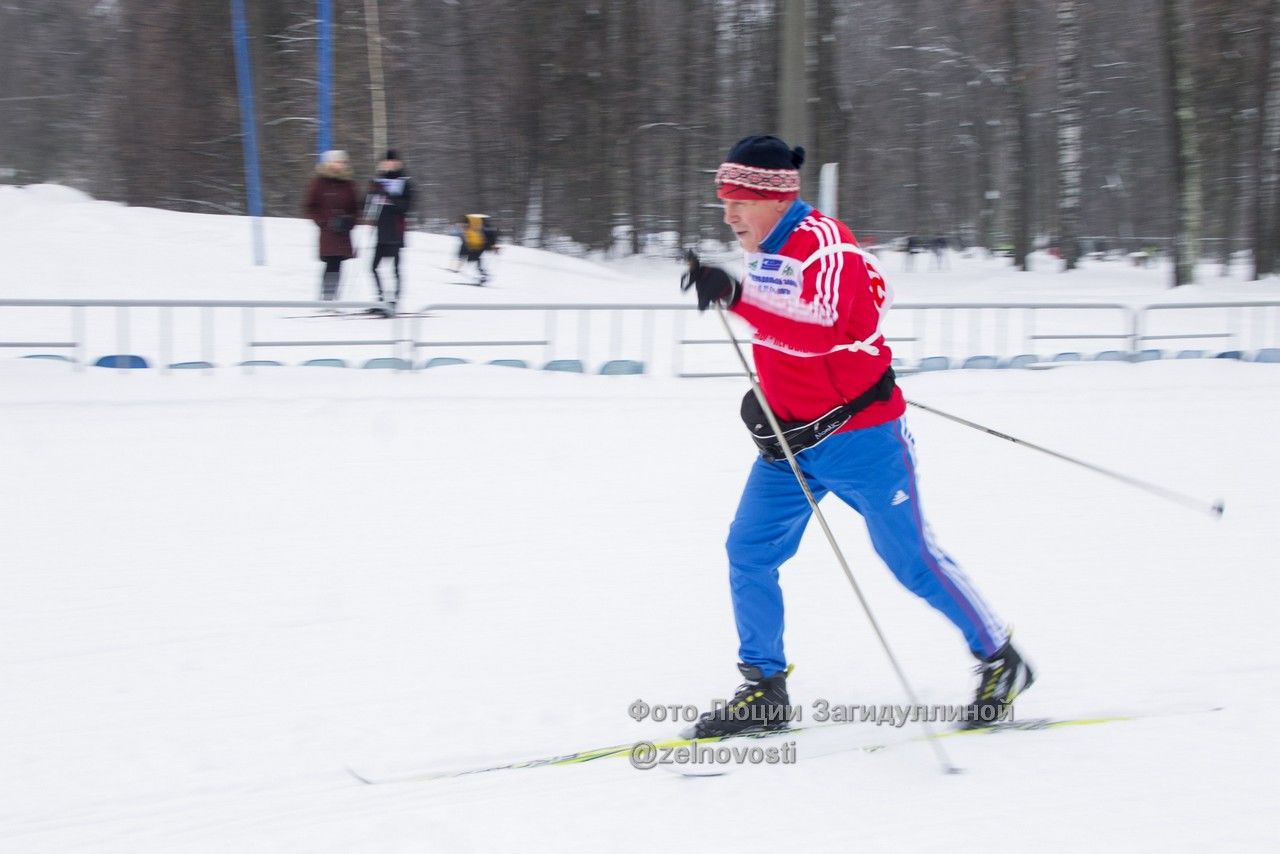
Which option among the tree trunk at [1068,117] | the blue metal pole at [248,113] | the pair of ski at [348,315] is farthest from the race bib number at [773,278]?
the tree trunk at [1068,117]

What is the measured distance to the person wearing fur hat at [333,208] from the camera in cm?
1219

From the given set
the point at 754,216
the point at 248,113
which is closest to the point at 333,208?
the point at 248,113

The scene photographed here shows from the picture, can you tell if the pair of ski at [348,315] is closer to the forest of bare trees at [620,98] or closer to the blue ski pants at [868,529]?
the blue ski pants at [868,529]

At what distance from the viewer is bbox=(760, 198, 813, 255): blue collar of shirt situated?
3.53 meters

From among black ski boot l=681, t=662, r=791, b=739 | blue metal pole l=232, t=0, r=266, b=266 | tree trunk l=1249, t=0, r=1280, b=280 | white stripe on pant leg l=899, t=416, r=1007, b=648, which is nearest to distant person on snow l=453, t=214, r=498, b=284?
blue metal pole l=232, t=0, r=266, b=266

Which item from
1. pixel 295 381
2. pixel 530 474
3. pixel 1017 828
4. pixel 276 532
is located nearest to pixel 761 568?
pixel 1017 828

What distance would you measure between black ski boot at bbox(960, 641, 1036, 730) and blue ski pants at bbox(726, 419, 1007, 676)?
53 millimetres

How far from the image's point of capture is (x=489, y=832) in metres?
3.12

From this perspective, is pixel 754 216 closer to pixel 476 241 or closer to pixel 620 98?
pixel 476 241

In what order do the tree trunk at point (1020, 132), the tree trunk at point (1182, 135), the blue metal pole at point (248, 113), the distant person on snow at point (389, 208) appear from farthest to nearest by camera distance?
the tree trunk at point (1020, 132) < the tree trunk at point (1182, 135) < the blue metal pole at point (248, 113) < the distant person on snow at point (389, 208)

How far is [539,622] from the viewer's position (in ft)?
16.0

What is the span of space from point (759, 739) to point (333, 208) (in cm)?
969

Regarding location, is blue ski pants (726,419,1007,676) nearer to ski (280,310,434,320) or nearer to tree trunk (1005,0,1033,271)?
ski (280,310,434,320)

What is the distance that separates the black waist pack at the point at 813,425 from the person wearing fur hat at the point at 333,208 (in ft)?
30.5
